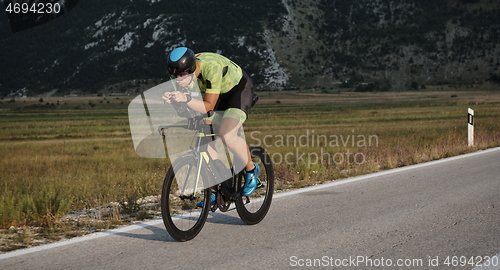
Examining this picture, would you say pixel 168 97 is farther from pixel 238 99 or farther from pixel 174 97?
pixel 238 99

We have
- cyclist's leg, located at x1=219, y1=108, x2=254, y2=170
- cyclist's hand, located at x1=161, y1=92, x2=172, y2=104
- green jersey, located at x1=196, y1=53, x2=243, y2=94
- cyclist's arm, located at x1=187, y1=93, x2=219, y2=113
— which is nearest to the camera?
cyclist's hand, located at x1=161, y1=92, x2=172, y2=104

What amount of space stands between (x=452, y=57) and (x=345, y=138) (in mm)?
127015

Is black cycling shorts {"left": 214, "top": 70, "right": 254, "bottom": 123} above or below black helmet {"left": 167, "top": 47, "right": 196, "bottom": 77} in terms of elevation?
below

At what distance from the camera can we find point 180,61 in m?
5.25

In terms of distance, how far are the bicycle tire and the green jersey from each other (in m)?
1.02

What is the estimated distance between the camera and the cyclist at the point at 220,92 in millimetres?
5301

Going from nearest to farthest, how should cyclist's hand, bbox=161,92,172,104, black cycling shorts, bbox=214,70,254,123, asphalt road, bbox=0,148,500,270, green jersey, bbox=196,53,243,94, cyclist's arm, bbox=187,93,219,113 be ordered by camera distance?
1. asphalt road, bbox=0,148,500,270
2. cyclist's hand, bbox=161,92,172,104
3. cyclist's arm, bbox=187,93,219,113
4. green jersey, bbox=196,53,243,94
5. black cycling shorts, bbox=214,70,254,123

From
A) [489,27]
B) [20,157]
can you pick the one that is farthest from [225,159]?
[489,27]

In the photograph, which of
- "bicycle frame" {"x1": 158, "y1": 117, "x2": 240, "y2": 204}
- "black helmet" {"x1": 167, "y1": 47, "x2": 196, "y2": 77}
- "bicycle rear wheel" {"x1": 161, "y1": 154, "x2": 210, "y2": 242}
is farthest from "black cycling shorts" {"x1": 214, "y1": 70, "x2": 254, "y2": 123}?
"black helmet" {"x1": 167, "y1": 47, "x2": 196, "y2": 77}

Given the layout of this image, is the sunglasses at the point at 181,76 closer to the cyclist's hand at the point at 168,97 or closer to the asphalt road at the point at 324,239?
the cyclist's hand at the point at 168,97

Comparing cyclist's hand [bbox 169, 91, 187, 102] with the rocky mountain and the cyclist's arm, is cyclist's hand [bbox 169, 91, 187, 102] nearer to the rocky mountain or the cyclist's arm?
the cyclist's arm

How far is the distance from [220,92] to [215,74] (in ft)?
1.44

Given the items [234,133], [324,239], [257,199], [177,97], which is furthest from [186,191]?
[324,239]

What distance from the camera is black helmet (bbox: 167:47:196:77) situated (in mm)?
5254
